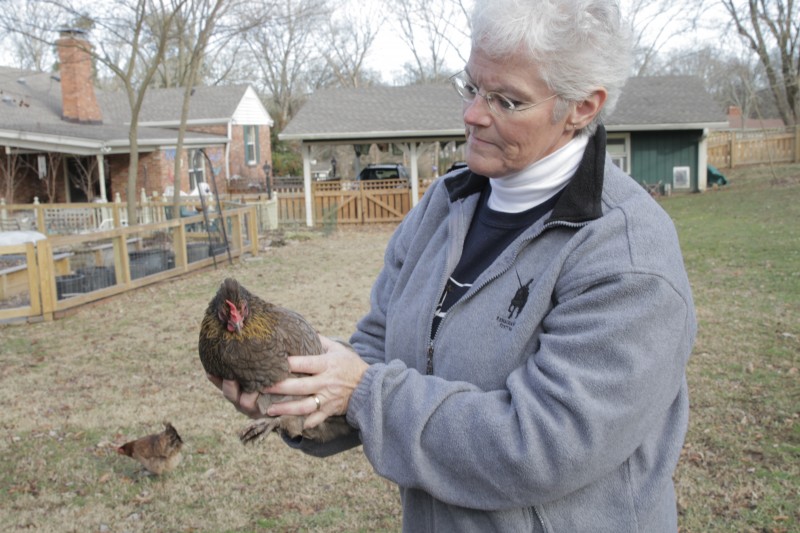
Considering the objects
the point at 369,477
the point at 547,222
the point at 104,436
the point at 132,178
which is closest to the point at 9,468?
the point at 104,436

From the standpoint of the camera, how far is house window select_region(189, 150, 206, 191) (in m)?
26.6

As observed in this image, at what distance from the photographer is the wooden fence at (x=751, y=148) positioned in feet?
98.3

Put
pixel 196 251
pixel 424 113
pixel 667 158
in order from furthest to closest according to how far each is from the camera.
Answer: pixel 424 113
pixel 667 158
pixel 196 251

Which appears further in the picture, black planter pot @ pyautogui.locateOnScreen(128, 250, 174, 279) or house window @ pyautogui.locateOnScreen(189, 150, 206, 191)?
house window @ pyautogui.locateOnScreen(189, 150, 206, 191)

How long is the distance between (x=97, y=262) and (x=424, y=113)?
15691mm

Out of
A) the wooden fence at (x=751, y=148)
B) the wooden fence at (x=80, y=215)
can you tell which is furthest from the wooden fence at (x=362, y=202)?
the wooden fence at (x=751, y=148)

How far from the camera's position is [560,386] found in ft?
4.92

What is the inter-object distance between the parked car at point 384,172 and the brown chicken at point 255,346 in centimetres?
2208

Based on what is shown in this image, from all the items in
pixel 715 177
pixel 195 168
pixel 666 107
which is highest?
pixel 666 107

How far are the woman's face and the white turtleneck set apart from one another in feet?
0.06

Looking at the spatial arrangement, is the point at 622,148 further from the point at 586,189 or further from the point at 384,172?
the point at 586,189

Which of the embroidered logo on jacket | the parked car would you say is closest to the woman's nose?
the embroidered logo on jacket

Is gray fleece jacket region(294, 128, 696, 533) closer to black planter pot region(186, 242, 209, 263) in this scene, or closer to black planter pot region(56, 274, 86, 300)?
black planter pot region(56, 274, 86, 300)

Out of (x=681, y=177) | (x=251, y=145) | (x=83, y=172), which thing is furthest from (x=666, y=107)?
(x=83, y=172)
